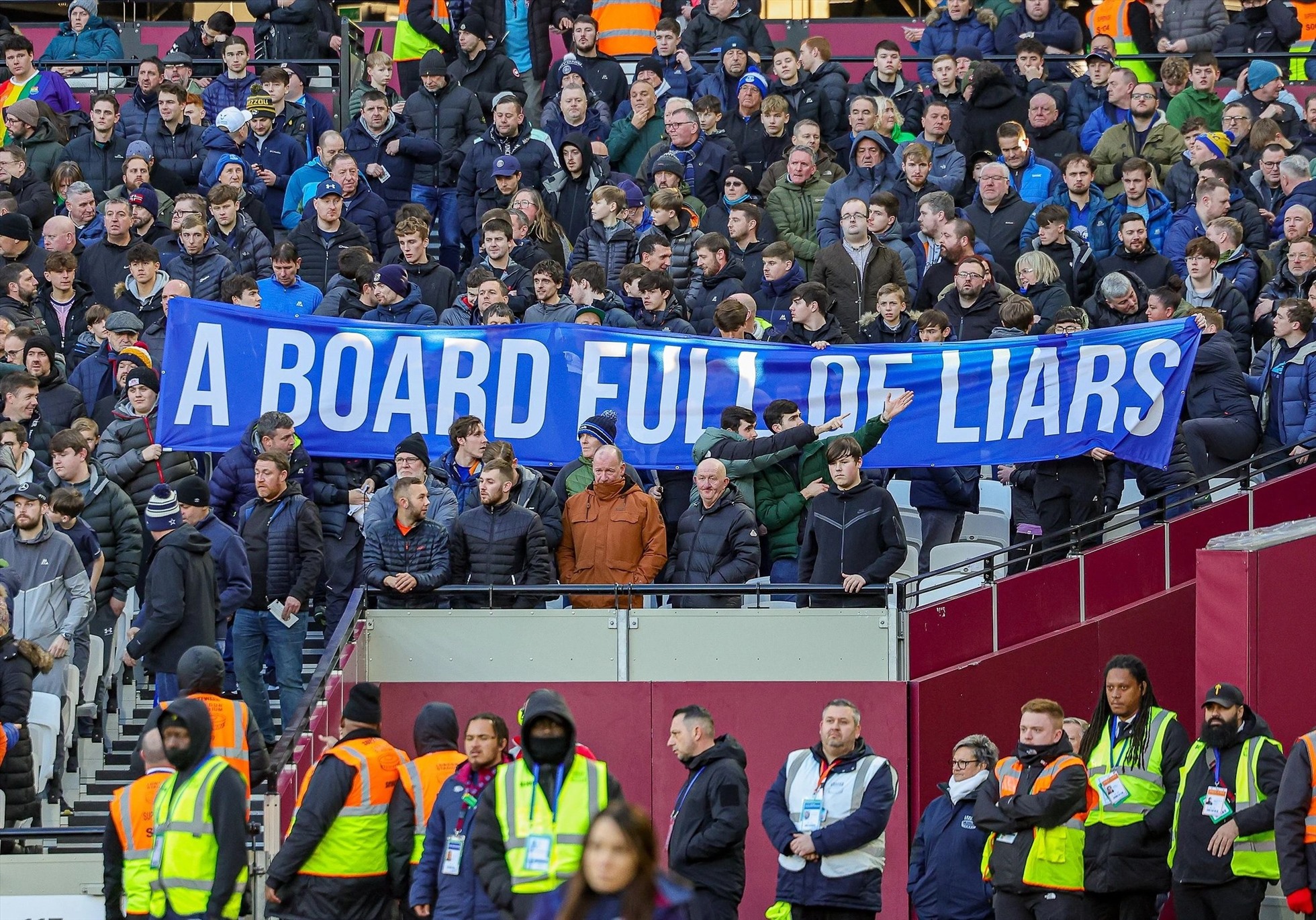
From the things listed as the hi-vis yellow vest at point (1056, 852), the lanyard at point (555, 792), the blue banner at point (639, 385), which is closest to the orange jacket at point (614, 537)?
the blue banner at point (639, 385)

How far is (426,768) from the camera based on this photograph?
34.0 ft

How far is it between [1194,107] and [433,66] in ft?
22.8

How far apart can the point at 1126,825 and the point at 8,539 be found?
6488mm

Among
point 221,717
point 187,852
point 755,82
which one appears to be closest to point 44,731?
point 221,717

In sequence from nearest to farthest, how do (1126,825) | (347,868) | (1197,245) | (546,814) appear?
1. (546,814)
2. (347,868)
3. (1126,825)
4. (1197,245)

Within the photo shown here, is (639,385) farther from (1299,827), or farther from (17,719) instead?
(1299,827)

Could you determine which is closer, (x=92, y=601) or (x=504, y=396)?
(x=92, y=601)

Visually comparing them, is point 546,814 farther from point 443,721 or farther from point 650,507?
point 650,507

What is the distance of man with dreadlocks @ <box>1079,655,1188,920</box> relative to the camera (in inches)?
443

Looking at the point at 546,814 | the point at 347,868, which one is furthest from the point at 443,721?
the point at 546,814

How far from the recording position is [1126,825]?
→ 1133 centimetres

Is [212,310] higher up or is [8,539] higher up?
[212,310]

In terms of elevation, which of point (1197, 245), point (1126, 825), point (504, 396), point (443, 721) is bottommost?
point (1126, 825)

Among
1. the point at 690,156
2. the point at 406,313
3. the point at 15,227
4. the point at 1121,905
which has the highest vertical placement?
the point at 690,156
